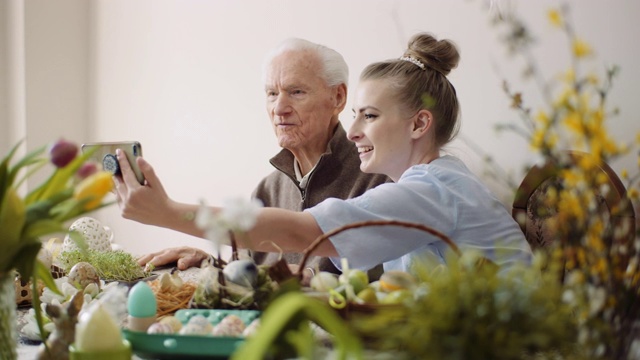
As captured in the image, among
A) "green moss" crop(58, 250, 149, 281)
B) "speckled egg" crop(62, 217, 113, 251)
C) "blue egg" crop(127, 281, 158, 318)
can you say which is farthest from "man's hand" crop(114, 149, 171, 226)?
"speckled egg" crop(62, 217, 113, 251)

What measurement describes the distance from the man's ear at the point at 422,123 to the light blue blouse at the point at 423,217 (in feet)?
0.32

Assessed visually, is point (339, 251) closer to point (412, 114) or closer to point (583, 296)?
point (412, 114)

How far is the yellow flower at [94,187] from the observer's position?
37.1 inches

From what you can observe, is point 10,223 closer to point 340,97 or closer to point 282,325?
point 282,325

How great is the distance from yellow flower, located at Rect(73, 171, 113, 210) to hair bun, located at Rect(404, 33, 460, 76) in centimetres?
122

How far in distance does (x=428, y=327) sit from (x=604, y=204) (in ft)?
4.85

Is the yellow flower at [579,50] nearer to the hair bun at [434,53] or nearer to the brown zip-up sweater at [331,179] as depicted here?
the hair bun at [434,53]

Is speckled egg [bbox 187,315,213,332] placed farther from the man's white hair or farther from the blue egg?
the man's white hair

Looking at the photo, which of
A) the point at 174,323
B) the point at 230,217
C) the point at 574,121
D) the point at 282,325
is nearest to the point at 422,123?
the point at 174,323

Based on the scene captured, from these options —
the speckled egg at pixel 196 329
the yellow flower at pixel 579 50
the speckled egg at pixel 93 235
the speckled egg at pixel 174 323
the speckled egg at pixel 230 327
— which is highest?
the yellow flower at pixel 579 50

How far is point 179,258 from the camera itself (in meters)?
2.38

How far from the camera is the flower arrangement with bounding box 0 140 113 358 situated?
97 centimetres

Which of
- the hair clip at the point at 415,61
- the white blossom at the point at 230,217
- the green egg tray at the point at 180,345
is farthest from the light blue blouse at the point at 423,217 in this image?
the white blossom at the point at 230,217

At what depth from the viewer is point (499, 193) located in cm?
246
